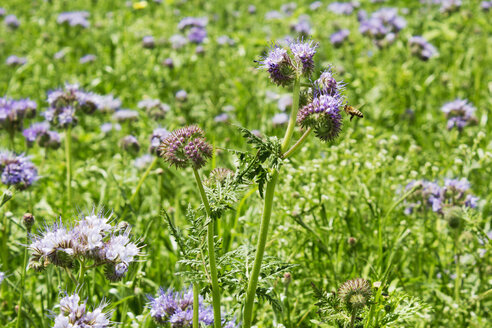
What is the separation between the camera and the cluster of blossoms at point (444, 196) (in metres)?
3.00

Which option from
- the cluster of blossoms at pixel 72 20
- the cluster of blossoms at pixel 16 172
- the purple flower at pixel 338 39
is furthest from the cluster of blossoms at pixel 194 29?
the cluster of blossoms at pixel 16 172

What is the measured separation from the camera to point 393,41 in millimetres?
5992

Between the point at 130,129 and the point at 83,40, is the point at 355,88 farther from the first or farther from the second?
the point at 83,40

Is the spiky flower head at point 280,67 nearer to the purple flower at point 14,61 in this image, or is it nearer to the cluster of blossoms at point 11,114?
the cluster of blossoms at point 11,114

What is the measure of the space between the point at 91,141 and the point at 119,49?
2088 mm

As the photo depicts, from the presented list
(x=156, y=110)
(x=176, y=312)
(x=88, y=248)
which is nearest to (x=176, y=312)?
(x=176, y=312)

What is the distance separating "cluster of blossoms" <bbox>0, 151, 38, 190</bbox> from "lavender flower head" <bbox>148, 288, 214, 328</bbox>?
4.17 feet

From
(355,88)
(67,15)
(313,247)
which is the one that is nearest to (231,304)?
(313,247)

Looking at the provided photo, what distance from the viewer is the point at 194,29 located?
6.34 meters

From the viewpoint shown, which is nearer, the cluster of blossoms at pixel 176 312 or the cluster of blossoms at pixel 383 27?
the cluster of blossoms at pixel 176 312

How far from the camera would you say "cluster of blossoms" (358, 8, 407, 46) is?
5.59m

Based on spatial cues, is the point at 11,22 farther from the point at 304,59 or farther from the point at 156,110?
the point at 304,59

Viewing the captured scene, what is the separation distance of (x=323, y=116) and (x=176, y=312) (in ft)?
3.10

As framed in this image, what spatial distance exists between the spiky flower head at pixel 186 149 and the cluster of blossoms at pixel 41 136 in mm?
2136
